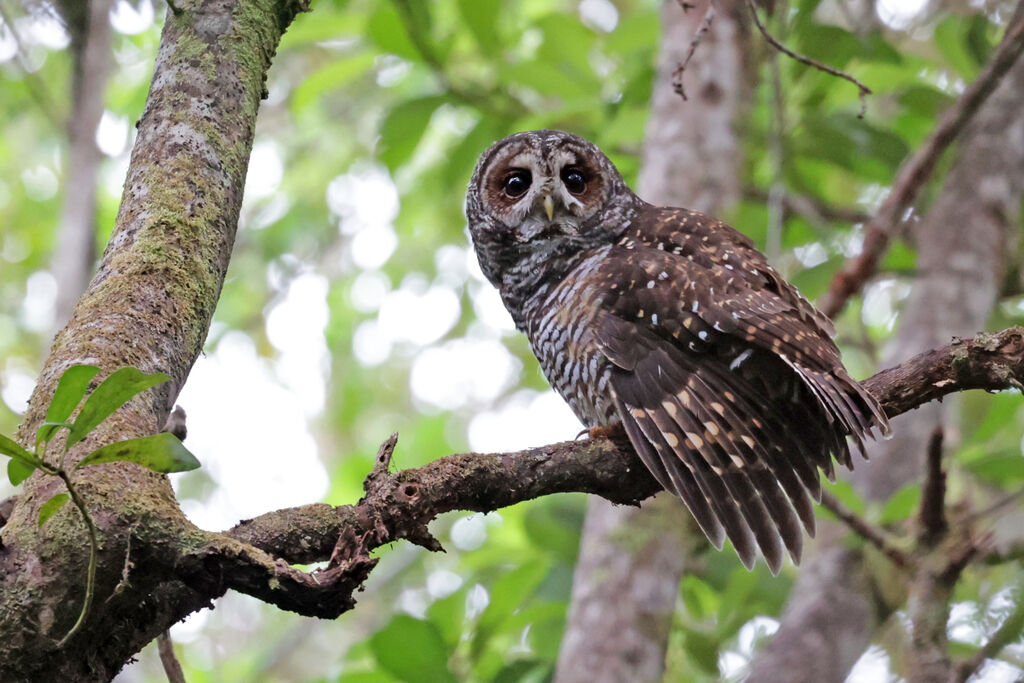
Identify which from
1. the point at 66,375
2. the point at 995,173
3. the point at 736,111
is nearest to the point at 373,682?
the point at 66,375

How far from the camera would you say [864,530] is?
135 inches

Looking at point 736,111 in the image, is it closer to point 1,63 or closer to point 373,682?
point 373,682

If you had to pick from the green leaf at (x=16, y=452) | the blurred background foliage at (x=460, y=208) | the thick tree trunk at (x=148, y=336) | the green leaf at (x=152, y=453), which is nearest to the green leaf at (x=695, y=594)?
the blurred background foliage at (x=460, y=208)

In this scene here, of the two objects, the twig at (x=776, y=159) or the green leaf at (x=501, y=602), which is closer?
the green leaf at (x=501, y=602)

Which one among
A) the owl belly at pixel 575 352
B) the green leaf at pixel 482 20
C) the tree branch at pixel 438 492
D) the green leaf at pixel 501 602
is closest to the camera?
the tree branch at pixel 438 492

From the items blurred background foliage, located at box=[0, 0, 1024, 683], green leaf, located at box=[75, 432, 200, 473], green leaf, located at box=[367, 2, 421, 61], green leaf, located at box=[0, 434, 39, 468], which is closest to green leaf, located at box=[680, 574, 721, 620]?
blurred background foliage, located at box=[0, 0, 1024, 683]

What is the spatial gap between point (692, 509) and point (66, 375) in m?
1.70

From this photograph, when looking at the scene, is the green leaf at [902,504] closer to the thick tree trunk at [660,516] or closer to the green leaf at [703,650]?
the thick tree trunk at [660,516]

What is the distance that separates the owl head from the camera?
3691 mm

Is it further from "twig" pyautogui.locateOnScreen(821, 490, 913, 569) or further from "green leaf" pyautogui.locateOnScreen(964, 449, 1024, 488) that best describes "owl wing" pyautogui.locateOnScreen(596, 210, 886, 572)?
"green leaf" pyautogui.locateOnScreen(964, 449, 1024, 488)

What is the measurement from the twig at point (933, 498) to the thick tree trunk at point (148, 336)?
186 cm

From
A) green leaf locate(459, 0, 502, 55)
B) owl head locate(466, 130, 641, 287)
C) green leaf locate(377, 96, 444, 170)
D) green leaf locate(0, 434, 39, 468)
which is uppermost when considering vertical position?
green leaf locate(459, 0, 502, 55)

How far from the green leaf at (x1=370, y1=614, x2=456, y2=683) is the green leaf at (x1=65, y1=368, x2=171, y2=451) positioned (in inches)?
77.5

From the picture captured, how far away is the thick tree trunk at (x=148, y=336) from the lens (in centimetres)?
145
